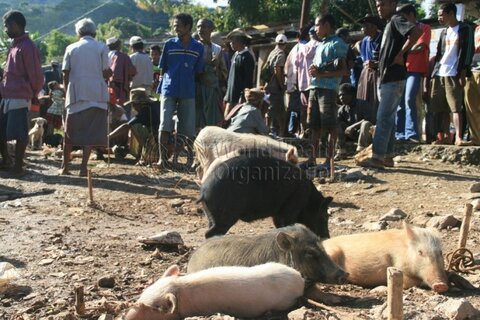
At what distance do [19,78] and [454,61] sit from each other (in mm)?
5933

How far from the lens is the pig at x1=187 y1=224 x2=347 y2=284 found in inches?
162

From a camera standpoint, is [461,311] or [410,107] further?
[410,107]

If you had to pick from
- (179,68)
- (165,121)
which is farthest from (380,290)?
(179,68)

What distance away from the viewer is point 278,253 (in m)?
4.22

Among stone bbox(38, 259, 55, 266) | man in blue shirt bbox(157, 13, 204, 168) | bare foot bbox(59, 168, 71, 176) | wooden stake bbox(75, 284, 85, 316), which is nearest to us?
wooden stake bbox(75, 284, 85, 316)

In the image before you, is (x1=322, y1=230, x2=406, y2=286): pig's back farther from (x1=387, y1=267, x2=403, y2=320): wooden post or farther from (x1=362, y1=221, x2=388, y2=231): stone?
(x1=362, y1=221, x2=388, y2=231): stone

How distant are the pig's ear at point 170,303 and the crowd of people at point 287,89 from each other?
3.95m

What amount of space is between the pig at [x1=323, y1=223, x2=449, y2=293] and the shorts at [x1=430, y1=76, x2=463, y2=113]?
16.3 ft

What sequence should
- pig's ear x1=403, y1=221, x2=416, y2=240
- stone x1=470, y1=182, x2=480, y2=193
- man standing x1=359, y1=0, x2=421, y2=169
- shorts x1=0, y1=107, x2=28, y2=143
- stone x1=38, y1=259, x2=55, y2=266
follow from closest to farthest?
1. pig's ear x1=403, y1=221, x2=416, y2=240
2. stone x1=38, y1=259, x2=55, y2=266
3. stone x1=470, y1=182, x2=480, y2=193
4. man standing x1=359, y1=0, x2=421, y2=169
5. shorts x1=0, y1=107, x2=28, y2=143

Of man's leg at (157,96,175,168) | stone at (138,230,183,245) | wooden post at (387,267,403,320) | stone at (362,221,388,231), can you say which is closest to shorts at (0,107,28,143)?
man's leg at (157,96,175,168)

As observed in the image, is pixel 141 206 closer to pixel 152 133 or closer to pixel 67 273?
pixel 67 273

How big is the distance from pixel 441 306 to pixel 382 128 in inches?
181

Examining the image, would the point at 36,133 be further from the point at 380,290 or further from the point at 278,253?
the point at 380,290

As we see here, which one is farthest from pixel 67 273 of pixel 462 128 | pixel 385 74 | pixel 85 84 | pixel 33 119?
pixel 33 119
